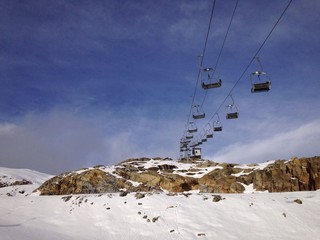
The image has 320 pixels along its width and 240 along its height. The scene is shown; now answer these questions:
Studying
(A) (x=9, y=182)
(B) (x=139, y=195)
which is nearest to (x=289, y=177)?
(B) (x=139, y=195)

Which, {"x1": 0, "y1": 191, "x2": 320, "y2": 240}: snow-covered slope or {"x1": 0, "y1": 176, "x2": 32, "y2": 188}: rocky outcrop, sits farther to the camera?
{"x1": 0, "y1": 176, "x2": 32, "y2": 188}: rocky outcrop

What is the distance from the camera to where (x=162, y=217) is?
61.4 feet

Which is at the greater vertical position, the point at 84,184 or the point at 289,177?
the point at 289,177

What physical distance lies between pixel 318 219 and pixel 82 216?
16.7 m

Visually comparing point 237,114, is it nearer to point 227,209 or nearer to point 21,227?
point 227,209

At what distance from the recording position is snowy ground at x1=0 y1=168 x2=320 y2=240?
647 inches

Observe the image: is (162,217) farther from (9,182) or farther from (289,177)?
(9,182)

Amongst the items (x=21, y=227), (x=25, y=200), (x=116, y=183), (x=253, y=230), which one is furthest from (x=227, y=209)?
(x=116, y=183)

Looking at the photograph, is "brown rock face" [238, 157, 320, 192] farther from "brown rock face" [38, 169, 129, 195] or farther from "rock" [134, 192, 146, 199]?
"rock" [134, 192, 146, 199]

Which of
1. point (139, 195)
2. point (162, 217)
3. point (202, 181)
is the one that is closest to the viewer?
point (162, 217)

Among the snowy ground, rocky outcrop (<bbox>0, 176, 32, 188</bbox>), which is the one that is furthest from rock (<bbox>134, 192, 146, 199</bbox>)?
rocky outcrop (<bbox>0, 176, 32, 188</bbox>)

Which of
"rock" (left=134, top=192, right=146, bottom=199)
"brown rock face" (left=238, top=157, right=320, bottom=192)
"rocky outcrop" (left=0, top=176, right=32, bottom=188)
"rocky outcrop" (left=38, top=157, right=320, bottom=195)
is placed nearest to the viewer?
"rock" (left=134, top=192, right=146, bottom=199)

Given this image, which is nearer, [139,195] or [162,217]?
[162,217]

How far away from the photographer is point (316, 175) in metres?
41.5
